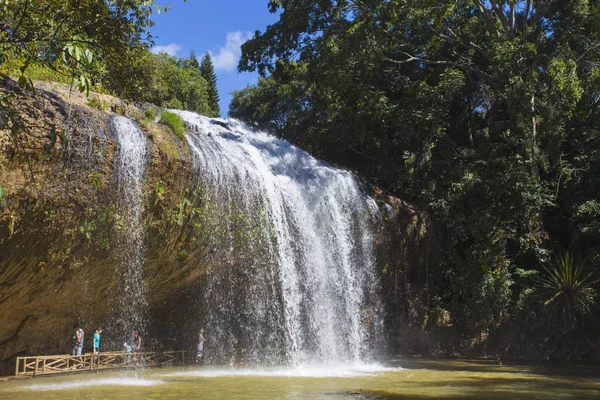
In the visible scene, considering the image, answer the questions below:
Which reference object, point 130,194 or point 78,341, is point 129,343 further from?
point 130,194

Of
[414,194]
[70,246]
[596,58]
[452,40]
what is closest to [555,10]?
[596,58]

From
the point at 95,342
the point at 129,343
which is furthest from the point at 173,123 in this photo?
the point at 129,343

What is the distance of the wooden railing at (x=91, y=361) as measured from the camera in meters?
12.5

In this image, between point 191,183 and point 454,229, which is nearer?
point 191,183

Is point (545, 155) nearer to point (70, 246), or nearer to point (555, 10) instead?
point (555, 10)

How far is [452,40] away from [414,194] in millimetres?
5617

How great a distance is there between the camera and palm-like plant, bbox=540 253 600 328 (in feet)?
53.8

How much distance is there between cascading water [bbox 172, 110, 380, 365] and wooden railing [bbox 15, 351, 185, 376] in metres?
2.11

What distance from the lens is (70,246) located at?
1140cm

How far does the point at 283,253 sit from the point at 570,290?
8.53m

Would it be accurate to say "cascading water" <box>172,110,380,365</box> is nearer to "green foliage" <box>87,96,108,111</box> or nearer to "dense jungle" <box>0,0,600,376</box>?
"dense jungle" <box>0,0,600,376</box>

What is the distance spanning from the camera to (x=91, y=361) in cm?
1376

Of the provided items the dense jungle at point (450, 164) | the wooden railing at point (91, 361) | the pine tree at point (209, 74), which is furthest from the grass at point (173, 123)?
the pine tree at point (209, 74)

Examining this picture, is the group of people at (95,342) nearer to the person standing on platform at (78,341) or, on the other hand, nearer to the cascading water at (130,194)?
the person standing on platform at (78,341)
